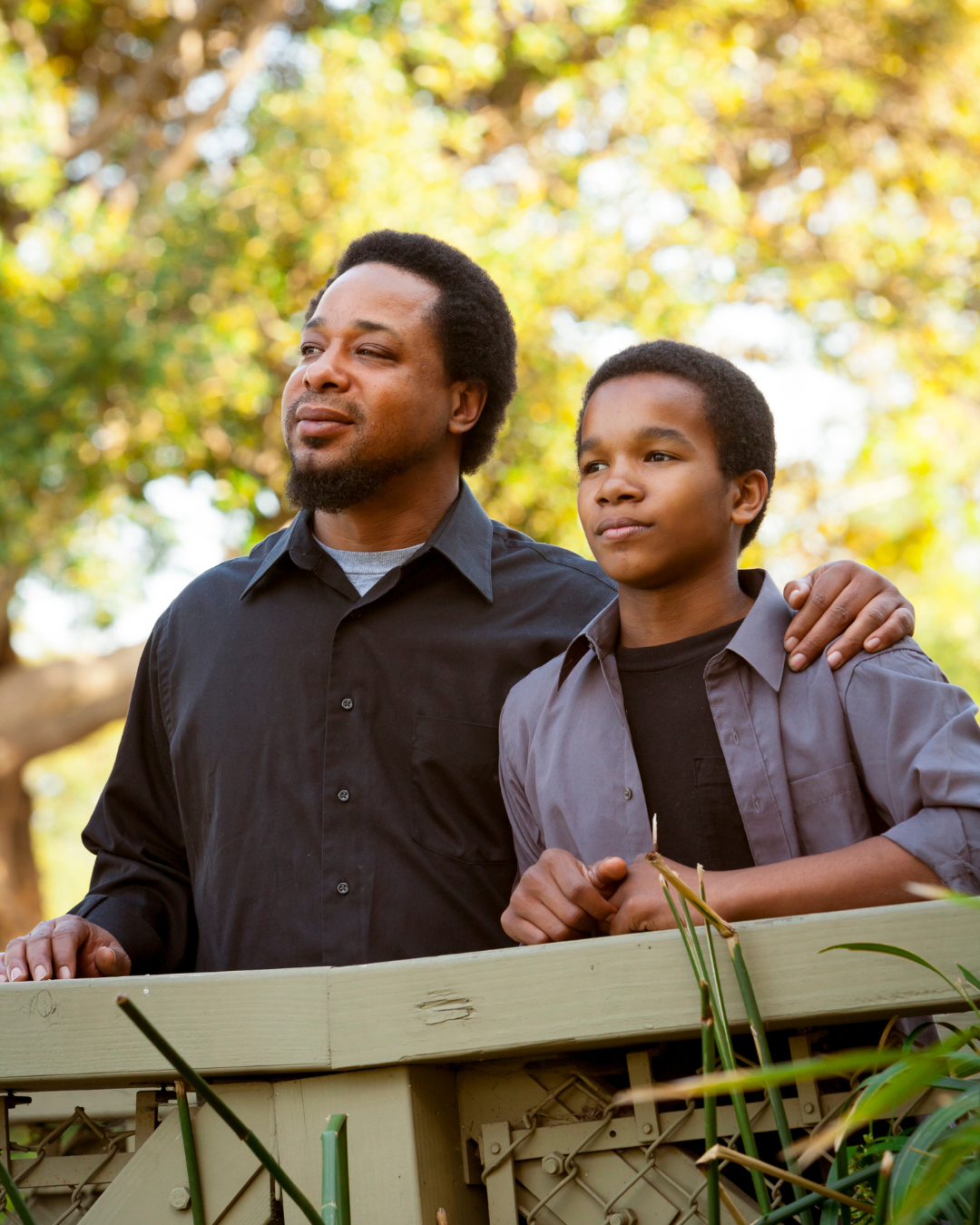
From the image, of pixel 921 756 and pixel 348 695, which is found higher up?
pixel 348 695

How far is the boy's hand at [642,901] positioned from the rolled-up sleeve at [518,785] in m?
0.48

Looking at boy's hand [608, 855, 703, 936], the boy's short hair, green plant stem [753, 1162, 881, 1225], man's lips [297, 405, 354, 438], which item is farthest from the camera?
man's lips [297, 405, 354, 438]

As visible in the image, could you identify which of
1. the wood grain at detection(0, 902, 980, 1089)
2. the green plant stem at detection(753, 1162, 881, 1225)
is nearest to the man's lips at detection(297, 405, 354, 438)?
the wood grain at detection(0, 902, 980, 1089)

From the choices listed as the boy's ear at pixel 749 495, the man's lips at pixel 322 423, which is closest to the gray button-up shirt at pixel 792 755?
the boy's ear at pixel 749 495

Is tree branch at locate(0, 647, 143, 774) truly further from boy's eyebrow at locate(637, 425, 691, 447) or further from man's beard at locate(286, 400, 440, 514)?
boy's eyebrow at locate(637, 425, 691, 447)

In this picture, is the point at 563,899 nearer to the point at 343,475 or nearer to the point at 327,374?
the point at 343,475

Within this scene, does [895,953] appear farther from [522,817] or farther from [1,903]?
[1,903]

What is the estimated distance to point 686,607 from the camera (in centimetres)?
214

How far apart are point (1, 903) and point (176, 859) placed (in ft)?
22.3

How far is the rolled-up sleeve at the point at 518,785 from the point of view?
7.17ft

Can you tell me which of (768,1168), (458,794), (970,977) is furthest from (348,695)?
(768,1168)

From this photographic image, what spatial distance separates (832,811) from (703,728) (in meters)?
0.24

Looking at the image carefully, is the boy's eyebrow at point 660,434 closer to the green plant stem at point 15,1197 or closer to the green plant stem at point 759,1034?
the green plant stem at point 759,1034

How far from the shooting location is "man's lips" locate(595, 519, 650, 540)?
207cm
